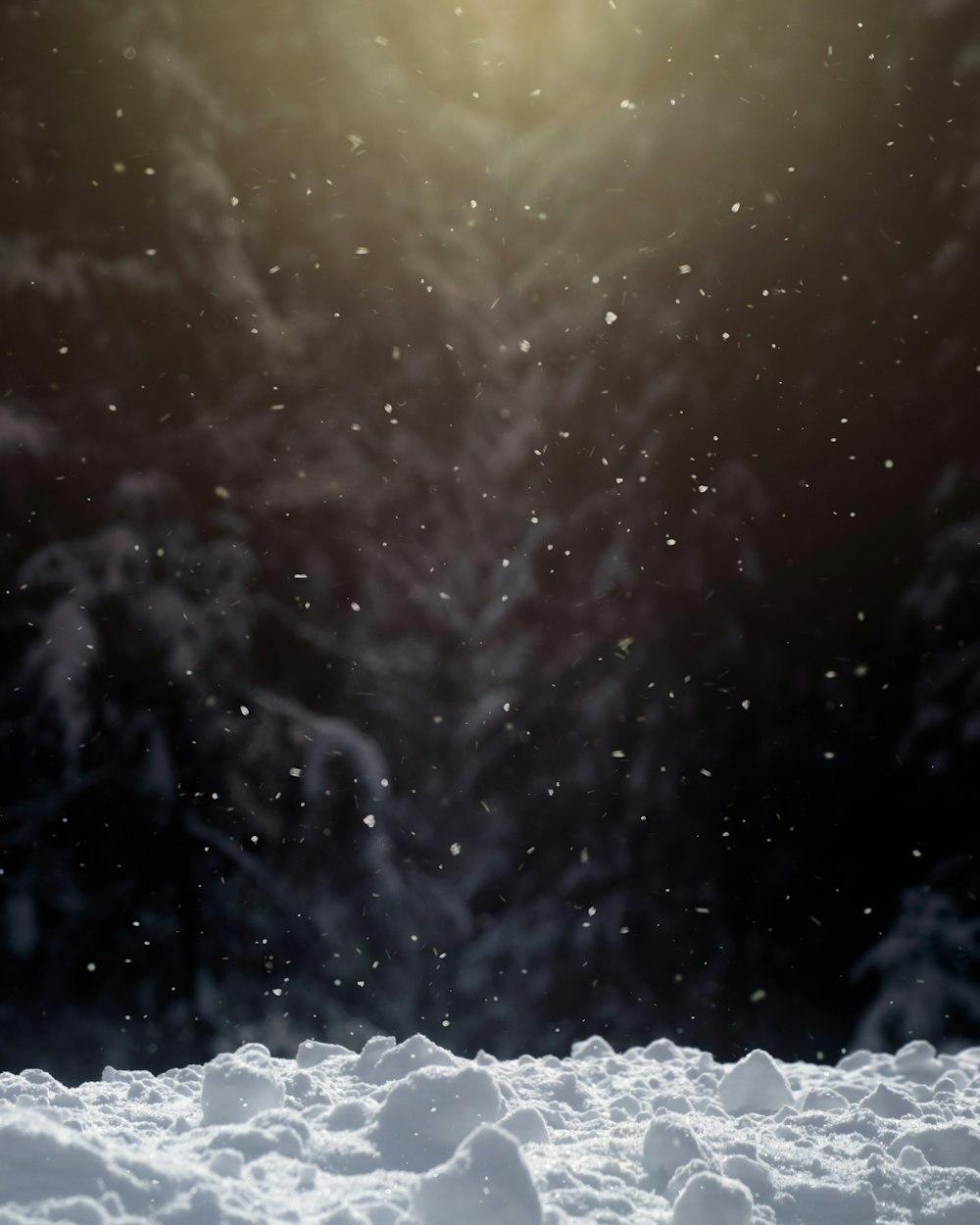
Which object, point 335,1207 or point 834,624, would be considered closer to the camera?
point 335,1207

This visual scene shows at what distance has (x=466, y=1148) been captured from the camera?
1186mm

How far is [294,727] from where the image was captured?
2.72 m

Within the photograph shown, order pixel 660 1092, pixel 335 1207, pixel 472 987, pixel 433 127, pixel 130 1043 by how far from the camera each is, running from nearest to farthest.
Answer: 1. pixel 335 1207
2. pixel 660 1092
3. pixel 130 1043
4. pixel 472 987
5. pixel 433 127

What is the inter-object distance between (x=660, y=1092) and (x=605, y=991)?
755mm

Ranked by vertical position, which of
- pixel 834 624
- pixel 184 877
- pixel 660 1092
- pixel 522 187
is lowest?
pixel 660 1092

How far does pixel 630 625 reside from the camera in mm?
2879

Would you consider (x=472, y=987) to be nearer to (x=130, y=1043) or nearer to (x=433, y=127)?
(x=130, y=1043)

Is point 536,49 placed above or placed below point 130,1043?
above

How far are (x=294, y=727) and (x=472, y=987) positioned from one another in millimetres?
912

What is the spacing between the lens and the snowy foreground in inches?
43.1

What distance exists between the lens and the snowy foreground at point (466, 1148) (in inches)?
43.1

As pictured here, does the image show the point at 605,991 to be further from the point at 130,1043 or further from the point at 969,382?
the point at 969,382

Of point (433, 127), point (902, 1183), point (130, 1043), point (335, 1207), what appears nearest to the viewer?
point (335, 1207)

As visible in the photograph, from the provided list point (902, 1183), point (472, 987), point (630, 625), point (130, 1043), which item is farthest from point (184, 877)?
point (902, 1183)
